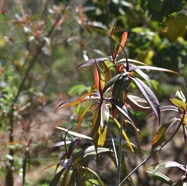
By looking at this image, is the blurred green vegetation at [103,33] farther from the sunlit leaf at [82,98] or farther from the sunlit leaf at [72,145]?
the sunlit leaf at [82,98]

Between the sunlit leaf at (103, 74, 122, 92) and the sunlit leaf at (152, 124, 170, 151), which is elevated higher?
the sunlit leaf at (103, 74, 122, 92)

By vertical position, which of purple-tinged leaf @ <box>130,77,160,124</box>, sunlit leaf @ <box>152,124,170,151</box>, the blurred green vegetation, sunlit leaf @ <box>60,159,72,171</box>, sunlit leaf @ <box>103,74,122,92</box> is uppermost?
sunlit leaf @ <box>103,74,122,92</box>

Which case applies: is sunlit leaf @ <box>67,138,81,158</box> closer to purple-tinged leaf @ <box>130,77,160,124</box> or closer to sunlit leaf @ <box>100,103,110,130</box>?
sunlit leaf @ <box>100,103,110,130</box>

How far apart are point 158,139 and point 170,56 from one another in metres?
1.86

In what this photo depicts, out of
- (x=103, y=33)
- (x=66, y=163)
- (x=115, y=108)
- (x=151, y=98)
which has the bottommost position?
(x=103, y=33)

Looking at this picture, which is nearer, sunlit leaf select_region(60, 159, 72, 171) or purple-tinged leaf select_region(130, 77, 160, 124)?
purple-tinged leaf select_region(130, 77, 160, 124)

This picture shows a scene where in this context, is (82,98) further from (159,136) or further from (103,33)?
(103,33)

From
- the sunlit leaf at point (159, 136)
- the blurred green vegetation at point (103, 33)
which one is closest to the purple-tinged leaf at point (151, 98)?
the sunlit leaf at point (159, 136)

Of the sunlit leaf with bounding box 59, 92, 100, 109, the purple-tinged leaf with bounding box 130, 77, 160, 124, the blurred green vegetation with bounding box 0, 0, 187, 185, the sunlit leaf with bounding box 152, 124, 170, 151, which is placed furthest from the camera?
the blurred green vegetation with bounding box 0, 0, 187, 185

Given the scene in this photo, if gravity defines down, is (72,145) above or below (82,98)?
below

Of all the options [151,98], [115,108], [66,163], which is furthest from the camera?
[66,163]

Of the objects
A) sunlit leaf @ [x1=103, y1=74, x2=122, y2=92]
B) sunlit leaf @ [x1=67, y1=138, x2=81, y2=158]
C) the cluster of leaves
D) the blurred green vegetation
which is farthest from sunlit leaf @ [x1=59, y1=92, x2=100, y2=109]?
the blurred green vegetation

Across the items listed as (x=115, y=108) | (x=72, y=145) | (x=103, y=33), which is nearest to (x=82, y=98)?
(x=115, y=108)

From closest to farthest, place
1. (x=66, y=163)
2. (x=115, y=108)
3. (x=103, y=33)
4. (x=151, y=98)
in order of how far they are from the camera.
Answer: (x=151, y=98), (x=115, y=108), (x=66, y=163), (x=103, y=33)
